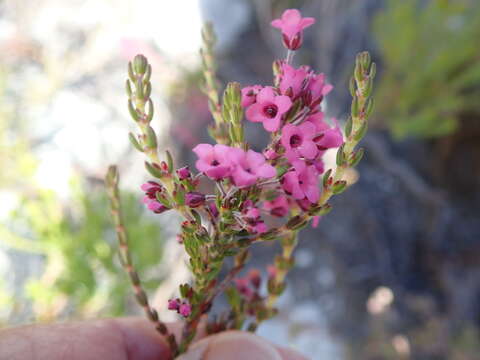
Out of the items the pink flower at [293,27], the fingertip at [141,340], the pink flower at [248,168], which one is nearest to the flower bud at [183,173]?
the pink flower at [248,168]

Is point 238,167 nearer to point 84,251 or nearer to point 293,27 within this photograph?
point 293,27

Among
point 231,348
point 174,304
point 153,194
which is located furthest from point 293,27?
point 231,348

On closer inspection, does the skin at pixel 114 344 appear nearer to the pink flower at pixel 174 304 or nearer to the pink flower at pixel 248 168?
the pink flower at pixel 174 304

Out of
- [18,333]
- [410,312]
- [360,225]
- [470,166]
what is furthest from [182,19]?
[18,333]

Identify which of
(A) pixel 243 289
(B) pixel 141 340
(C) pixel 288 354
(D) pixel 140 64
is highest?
(D) pixel 140 64

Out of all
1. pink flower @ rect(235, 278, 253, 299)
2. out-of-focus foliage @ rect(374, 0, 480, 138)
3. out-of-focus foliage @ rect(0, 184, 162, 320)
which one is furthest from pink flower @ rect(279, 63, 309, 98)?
out-of-focus foliage @ rect(374, 0, 480, 138)

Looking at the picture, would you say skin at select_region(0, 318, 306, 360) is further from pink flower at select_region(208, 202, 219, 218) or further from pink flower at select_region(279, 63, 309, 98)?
pink flower at select_region(279, 63, 309, 98)
